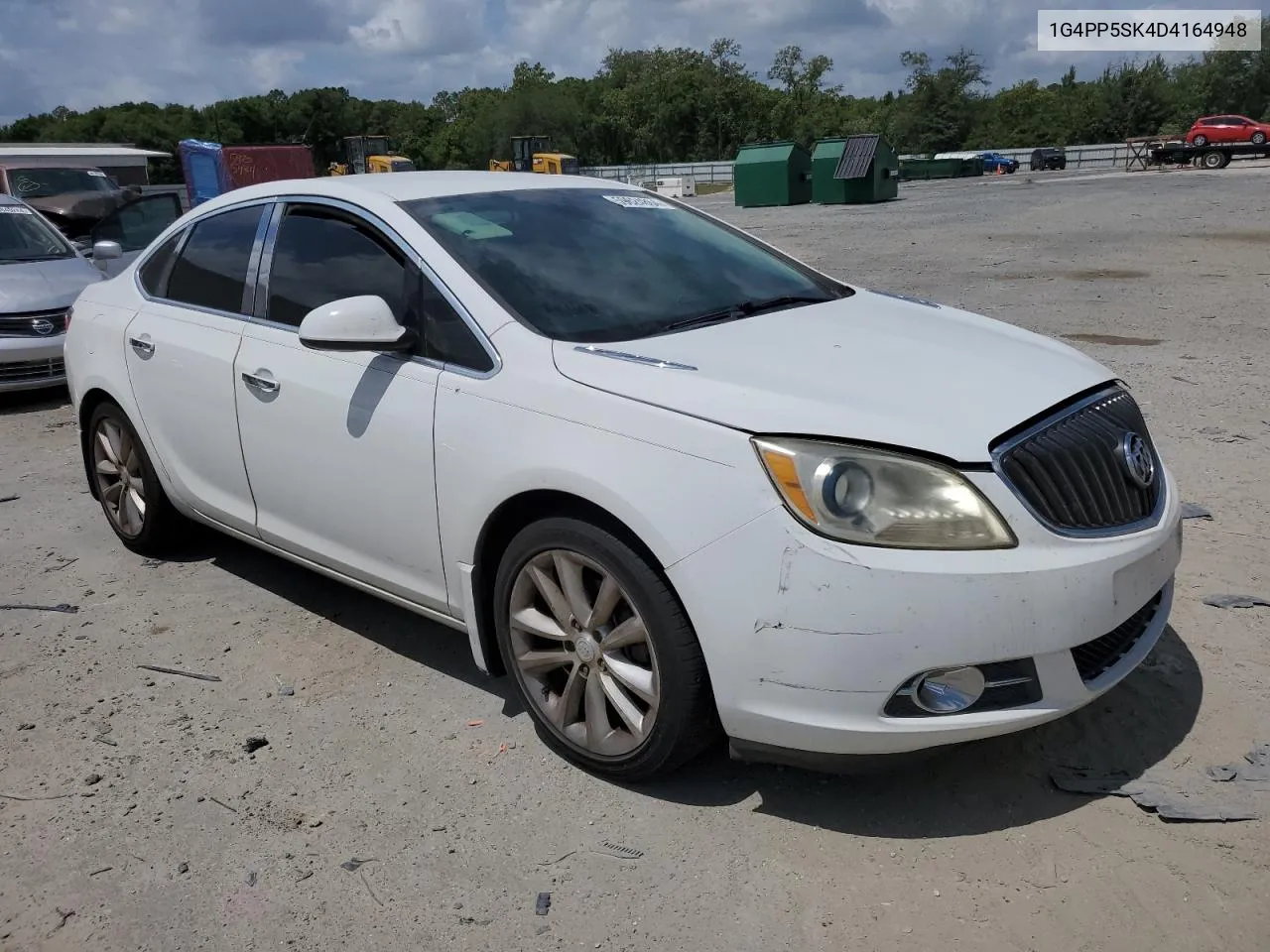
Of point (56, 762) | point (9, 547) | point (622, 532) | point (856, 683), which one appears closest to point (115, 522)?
point (9, 547)

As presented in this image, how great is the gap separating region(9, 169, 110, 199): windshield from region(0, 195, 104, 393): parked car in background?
304 cm

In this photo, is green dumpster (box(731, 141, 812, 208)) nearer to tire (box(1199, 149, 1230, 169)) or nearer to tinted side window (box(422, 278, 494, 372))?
tire (box(1199, 149, 1230, 169))

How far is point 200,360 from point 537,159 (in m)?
38.1

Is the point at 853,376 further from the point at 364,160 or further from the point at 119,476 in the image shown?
the point at 364,160

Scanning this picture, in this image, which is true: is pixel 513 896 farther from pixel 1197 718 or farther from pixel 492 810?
pixel 1197 718

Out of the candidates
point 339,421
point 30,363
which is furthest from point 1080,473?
point 30,363

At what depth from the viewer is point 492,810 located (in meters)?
3.08

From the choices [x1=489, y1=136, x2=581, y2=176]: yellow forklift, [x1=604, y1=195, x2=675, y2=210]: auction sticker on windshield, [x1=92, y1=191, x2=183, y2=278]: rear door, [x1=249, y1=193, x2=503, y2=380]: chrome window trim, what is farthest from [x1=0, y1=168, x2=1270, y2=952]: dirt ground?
[x1=489, y1=136, x2=581, y2=176]: yellow forklift

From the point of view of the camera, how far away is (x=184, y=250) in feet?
15.3

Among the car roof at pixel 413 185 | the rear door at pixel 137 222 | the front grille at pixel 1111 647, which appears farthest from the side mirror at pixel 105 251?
the front grille at pixel 1111 647

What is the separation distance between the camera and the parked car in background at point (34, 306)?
29.1ft

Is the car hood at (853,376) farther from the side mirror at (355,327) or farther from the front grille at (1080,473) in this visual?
the side mirror at (355,327)

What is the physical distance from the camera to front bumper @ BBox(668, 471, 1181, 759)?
2.51 metres

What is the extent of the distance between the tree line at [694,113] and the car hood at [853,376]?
90884 millimetres
